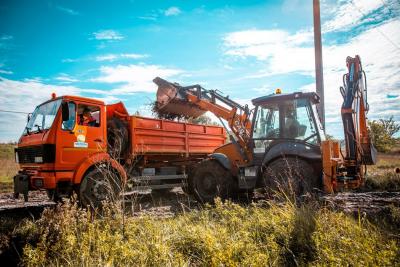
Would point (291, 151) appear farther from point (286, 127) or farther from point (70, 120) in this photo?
point (70, 120)

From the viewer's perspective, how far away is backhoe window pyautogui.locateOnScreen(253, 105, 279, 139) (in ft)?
22.1

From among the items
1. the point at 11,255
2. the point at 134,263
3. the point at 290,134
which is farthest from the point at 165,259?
the point at 290,134

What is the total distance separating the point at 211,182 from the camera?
7.31m

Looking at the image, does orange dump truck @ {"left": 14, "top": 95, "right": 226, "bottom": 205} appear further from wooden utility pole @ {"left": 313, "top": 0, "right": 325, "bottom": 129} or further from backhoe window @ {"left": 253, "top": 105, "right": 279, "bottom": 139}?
wooden utility pole @ {"left": 313, "top": 0, "right": 325, "bottom": 129}

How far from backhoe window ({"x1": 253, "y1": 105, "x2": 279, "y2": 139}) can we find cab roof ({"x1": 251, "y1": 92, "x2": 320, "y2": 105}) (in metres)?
0.15

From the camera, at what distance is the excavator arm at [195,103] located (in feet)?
26.2

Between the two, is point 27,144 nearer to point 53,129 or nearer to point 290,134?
point 53,129

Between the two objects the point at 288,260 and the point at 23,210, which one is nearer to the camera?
the point at 288,260

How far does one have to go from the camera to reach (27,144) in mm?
6668

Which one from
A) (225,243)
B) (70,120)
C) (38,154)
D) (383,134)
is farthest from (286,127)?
(383,134)

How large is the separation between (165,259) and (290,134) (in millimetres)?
4357

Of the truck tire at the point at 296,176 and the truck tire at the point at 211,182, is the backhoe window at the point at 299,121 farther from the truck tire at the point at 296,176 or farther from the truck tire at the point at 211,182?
the truck tire at the point at 211,182

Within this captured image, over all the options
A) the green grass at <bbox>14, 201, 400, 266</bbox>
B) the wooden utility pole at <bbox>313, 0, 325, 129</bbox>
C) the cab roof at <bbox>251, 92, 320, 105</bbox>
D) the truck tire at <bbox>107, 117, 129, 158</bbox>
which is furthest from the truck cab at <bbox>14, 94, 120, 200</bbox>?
the wooden utility pole at <bbox>313, 0, 325, 129</bbox>

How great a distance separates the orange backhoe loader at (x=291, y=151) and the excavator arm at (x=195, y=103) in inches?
4.5
